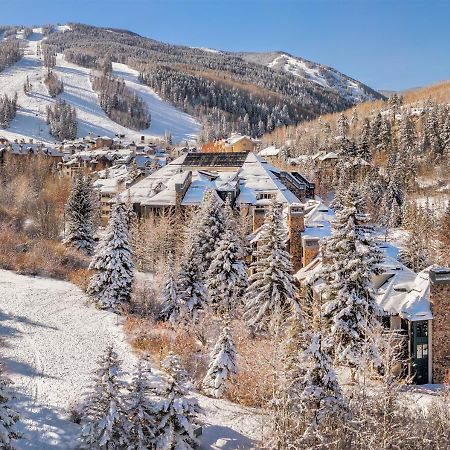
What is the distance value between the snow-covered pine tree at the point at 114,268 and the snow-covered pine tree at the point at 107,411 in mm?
16712

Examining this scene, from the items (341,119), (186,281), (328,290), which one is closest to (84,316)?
(186,281)

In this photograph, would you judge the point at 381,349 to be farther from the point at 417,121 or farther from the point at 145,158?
the point at 417,121

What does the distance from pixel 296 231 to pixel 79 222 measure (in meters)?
21.8

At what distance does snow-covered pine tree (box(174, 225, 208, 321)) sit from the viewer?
30.1m

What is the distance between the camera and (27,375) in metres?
21.9

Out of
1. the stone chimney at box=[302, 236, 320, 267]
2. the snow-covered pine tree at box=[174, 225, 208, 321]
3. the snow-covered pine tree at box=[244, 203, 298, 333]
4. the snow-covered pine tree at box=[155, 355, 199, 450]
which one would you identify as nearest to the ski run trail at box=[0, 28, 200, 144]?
the snow-covered pine tree at box=[174, 225, 208, 321]

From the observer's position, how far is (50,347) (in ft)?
83.0

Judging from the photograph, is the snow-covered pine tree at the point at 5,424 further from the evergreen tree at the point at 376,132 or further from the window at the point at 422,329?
the evergreen tree at the point at 376,132

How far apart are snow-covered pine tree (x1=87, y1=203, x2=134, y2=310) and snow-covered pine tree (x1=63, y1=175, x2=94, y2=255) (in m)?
12.5

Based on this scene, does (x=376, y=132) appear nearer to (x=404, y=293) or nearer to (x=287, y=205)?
(x=287, y=205)

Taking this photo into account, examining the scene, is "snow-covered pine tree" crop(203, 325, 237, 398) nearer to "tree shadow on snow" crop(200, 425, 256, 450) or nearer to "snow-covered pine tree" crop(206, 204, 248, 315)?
"tree shadow on snow" crop(200, 425, 256, 450)

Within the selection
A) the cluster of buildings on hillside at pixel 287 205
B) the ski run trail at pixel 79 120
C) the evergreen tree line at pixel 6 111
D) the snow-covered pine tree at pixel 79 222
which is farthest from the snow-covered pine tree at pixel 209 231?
the evergreen tree line at pixel 6 111

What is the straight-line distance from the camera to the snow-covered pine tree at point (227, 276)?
104 feet

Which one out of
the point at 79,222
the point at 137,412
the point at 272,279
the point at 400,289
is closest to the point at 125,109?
the point at 79,222
